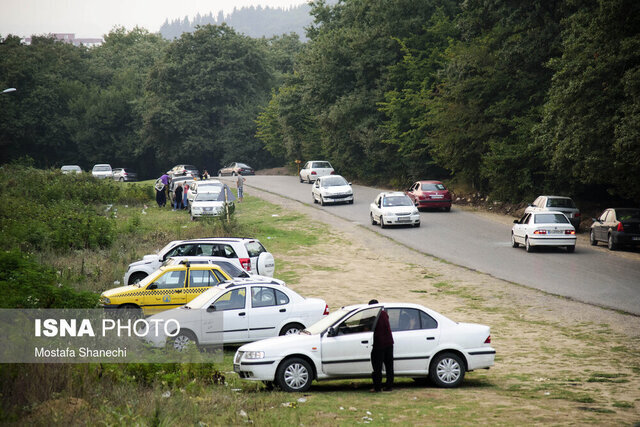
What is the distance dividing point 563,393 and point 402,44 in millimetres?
44654

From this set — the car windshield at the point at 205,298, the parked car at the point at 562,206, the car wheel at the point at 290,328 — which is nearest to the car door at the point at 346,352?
the car wheel at the point at 290,328

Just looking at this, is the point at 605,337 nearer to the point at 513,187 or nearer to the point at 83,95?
→ the point at 513,187

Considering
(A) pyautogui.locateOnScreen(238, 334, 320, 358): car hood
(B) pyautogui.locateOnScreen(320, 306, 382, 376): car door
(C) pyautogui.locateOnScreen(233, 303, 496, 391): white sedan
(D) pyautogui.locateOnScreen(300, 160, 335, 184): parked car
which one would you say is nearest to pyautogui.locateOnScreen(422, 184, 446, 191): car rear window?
(D) pyautogui.locateOnScreen(300, 160, 335, 184): parked car

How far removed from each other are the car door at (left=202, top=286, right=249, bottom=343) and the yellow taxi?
224 centimetres

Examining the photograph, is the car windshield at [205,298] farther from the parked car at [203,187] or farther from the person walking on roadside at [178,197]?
the person walking on roadside at [178,197]

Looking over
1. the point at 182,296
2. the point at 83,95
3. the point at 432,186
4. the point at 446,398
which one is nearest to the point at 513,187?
the point at 432,186

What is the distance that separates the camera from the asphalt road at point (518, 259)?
21.1 meters

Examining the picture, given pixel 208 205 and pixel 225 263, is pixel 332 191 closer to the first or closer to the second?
pixel 208 205

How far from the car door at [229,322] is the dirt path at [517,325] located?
4737mm

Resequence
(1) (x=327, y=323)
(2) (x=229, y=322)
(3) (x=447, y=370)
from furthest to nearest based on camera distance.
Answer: (2) (x=229, y=322), (1) (x=327, y=323), (3) (x=447, y=370)

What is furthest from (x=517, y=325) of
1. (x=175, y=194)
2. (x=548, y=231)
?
(x=175, y=194)

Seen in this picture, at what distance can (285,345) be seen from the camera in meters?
11.9

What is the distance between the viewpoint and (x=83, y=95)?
88.9 metres

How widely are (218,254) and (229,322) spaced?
7.05 metres
